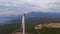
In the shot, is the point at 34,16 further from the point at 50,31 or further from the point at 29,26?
the point at 50,31

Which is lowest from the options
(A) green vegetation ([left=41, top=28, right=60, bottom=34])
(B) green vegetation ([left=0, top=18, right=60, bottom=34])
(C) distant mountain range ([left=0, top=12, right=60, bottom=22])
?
(A) green vegetation ([left=41, top=28, right=60, bottom=34])

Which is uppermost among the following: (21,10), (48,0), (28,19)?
(48,0)

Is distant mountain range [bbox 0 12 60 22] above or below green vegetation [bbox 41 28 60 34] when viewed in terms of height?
above

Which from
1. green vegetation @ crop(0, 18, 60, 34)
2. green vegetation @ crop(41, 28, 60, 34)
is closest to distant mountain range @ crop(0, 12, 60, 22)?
green vegetation @ crop(0, 18, 60, 34)

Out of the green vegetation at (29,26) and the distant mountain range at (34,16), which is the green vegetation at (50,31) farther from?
the distant mountain range at (34,16)

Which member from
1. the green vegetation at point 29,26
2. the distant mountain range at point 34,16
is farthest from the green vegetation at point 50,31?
the distant mountain range at point 34,16

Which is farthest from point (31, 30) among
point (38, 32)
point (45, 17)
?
point (45, 17)

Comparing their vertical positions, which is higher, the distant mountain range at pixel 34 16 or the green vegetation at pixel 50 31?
the distant mountain range at pixel 34 16

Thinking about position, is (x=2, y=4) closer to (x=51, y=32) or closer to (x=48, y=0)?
(x=48, y=0)

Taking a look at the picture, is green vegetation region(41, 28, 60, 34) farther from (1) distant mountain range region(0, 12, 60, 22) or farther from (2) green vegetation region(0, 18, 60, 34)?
(1) distant mountain range region(0, 12, 60, 22)

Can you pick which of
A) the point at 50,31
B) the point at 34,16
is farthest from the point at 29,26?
the point at 50,31

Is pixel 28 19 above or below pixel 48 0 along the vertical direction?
below
